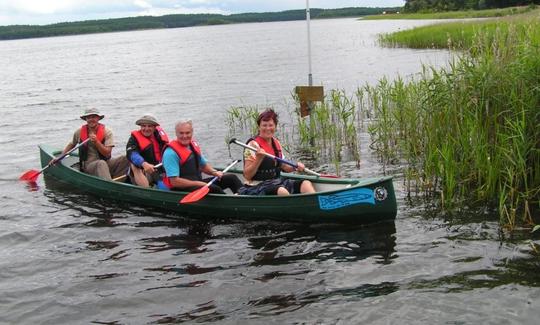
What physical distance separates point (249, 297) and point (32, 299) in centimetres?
217

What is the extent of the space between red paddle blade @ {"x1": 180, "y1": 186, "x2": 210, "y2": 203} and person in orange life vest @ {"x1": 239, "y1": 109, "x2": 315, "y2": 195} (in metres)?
0.47

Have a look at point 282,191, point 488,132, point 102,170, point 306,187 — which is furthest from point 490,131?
point 102,170

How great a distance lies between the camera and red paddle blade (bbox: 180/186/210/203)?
24.6 ft

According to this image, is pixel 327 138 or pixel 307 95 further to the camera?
pixel 307 95

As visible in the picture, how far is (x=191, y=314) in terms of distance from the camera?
206 inches

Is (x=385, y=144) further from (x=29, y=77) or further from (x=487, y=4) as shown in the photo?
(x=487, y=4)

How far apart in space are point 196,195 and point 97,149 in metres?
3.22

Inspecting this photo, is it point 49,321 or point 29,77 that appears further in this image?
point 29,77

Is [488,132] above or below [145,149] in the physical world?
above

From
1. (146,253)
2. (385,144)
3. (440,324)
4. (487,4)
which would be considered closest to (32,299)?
(146,253)

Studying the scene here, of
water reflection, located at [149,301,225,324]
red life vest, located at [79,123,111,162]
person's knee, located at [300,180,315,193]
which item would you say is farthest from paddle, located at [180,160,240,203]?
red life vest, located at [79,123,111,162]

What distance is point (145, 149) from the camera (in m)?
8.84

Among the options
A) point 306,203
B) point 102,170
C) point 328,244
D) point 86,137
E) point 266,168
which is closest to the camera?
point 328,244

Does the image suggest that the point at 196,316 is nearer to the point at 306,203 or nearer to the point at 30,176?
the point at 306,203
